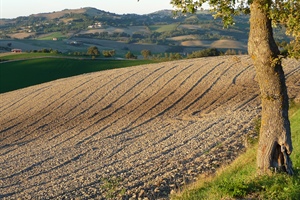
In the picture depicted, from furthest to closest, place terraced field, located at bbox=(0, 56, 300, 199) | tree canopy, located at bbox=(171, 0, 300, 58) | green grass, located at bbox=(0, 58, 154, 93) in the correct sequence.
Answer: green grass, located at bbox=(0, 58, 154, 93) → terraced field, located at bbox=(0, 56, 300, 199) → tree canopy, located at bbox=(171, 0, 300, 58)

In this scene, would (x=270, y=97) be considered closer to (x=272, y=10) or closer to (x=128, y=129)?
(x=272, y=10)

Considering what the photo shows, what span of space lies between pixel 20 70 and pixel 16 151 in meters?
46.3

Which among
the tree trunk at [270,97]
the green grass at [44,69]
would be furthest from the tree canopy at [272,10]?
the green grass at [44,69]

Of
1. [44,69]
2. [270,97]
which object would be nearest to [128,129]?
[270,97]

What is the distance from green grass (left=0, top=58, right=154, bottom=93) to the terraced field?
53.3 ft

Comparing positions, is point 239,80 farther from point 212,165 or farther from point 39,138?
point 212,165

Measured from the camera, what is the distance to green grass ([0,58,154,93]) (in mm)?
66000

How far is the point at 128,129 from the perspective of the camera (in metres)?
30.1

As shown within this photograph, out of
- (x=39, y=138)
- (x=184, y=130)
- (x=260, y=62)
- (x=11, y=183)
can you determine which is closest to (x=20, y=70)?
(x=39, y=138)

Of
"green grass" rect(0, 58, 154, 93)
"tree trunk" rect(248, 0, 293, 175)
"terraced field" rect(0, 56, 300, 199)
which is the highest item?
"tree trunk" rect(248, 0, 293, 175)

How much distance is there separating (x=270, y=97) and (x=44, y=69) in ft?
210

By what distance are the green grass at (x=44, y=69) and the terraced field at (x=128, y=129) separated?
53.3 feet

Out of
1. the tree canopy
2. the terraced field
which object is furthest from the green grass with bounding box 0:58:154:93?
the tree canopy

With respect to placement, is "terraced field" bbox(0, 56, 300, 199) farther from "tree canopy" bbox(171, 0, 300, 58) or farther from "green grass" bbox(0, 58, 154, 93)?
"green grass" bbox(0, 58, 154, 93)
